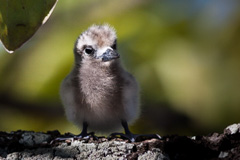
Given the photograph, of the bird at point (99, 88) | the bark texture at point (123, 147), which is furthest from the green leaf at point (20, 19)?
the bird at point (99, 88)

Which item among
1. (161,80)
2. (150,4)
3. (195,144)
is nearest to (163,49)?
(161,80)

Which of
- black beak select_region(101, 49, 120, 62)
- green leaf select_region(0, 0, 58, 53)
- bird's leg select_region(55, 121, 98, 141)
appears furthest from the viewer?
black beak select_region(101, 49, 120, 62)

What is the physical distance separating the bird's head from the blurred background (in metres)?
0.27

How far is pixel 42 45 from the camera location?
3045 millimetres

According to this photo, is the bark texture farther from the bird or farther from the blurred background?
the blurred background

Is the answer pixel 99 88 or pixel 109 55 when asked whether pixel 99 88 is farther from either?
pixel 109 55

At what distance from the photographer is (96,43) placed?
250cm

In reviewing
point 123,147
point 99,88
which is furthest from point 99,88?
point 123,147

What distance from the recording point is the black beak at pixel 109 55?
2363mm

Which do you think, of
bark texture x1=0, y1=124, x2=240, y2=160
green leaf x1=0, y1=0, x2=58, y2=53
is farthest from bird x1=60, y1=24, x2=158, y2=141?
green leaf x1=0, y1=0, x2=58, y2=53

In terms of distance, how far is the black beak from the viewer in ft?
7.75

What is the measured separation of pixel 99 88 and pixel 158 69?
46 cm

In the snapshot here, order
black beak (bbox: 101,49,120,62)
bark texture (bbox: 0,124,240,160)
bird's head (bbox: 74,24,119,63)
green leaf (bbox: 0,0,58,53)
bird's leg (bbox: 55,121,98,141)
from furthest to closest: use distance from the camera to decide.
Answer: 1. bird's head (bbox: 74,24,119,63)
2. black beak (bbox: 101,49,120,62)
3. bird's leg (bbox: 55,121,98,141)
4. bark texture (bbox: 0,124,240,160)
5. green leaf (bbox: 0,0,58,53)

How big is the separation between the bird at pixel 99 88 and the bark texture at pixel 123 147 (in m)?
0.43
